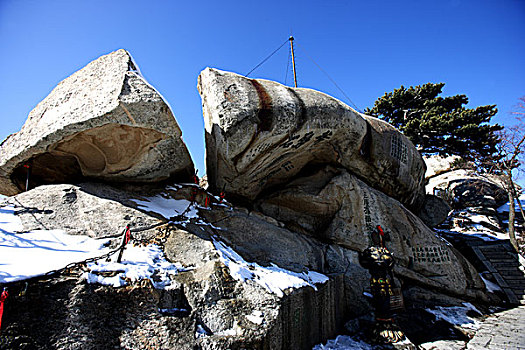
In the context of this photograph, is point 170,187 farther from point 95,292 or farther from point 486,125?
point 486,125

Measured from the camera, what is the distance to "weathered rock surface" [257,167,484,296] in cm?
701

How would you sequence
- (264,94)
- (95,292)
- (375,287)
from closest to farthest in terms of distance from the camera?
(95,292) < (375,287) < (264,94)

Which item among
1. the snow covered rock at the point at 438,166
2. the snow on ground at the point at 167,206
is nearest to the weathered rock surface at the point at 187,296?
the snow on ground at the point at 167,206

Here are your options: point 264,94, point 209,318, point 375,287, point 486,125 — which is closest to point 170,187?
point 264,94

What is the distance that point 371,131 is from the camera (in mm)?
8062

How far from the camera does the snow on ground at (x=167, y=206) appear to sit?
16.6 feet

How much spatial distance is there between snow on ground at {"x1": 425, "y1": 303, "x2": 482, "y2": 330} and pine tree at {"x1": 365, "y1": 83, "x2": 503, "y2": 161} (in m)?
9.94

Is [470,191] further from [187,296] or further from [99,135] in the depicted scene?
[99,135]

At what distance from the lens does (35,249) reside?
3.51m

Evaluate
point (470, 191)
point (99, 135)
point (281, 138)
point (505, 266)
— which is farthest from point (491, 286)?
point (99, 135)

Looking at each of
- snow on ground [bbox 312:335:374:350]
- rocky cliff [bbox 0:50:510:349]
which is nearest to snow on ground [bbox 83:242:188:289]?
rocky cliff [bbox 0:50:510:349]

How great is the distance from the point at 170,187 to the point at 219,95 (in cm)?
212

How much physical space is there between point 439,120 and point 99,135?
16.2 metres

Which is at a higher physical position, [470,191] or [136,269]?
[470,191]
